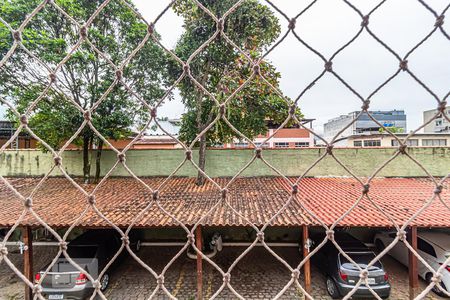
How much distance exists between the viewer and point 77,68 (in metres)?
7.07

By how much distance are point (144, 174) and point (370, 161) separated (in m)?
8.81

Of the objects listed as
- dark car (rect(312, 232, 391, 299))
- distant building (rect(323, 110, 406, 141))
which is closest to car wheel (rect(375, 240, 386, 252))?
dark car (rect(312, 232, 391, 299))

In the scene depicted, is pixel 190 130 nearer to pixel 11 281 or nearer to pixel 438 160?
pixel 11 281

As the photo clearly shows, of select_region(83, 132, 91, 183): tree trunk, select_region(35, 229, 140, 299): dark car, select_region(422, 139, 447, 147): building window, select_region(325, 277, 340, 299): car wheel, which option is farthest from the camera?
select_region(422, 139, 447, 147): building window

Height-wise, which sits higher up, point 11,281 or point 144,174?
point 144,174

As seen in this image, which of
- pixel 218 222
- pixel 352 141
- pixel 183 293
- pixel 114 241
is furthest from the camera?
pixel 352 141

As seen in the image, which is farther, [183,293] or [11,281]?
[11,281]

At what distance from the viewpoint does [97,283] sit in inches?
41.0

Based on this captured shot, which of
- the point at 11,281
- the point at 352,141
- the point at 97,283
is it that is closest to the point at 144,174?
the point at 11,281

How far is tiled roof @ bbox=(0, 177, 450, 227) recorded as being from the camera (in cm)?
497

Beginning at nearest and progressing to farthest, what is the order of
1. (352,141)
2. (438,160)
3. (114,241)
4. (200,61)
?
(114,241) → (200,61) → (438,160) → (352,141)

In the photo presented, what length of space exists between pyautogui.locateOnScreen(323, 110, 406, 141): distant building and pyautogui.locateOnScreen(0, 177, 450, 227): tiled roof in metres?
1.74

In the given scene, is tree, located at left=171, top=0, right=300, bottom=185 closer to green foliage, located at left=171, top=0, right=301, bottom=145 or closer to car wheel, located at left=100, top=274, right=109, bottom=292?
green foliage, located at left=171, top=0, right=301, bottom=145

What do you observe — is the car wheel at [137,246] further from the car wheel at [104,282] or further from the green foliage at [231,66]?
the green foliage at [231,66]
